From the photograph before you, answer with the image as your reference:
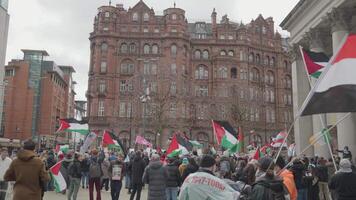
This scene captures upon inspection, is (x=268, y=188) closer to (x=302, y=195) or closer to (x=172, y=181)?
(x=172, y=181)

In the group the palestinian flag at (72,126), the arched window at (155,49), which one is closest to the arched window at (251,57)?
the arched window at (155,49)

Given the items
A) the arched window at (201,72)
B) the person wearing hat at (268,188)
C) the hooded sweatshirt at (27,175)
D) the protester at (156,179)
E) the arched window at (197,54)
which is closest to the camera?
the person wearing hat at (268,188)

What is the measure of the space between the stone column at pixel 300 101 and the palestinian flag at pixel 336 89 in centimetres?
2238

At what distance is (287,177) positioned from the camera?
23.2 feet

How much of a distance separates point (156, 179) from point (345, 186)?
557 cm

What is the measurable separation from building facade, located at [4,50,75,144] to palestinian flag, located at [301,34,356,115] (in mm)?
86906

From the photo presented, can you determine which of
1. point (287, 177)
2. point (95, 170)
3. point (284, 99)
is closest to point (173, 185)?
point (95, 170)

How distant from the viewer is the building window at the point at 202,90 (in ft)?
256

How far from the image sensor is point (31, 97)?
9075 centimetres

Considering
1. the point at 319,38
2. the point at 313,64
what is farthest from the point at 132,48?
the point at 313,64

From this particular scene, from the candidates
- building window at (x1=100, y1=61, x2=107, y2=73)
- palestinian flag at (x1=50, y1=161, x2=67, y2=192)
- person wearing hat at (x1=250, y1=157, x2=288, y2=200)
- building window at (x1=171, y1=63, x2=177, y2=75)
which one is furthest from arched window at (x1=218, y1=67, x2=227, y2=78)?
person wearing hat at (x1=250, y1=157, x2=288, y2=200)

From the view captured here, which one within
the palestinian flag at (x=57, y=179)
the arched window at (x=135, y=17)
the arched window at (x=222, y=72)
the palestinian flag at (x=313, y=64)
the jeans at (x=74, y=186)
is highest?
Result: the arched window at (x=135, y=17)

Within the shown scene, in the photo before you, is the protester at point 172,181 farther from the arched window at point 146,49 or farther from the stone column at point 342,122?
the arched window at point 146,49

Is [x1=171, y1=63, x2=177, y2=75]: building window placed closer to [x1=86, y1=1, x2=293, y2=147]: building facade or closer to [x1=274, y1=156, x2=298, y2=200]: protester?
[x1=86, y1=1, x2=293, y2=147]: building facade
